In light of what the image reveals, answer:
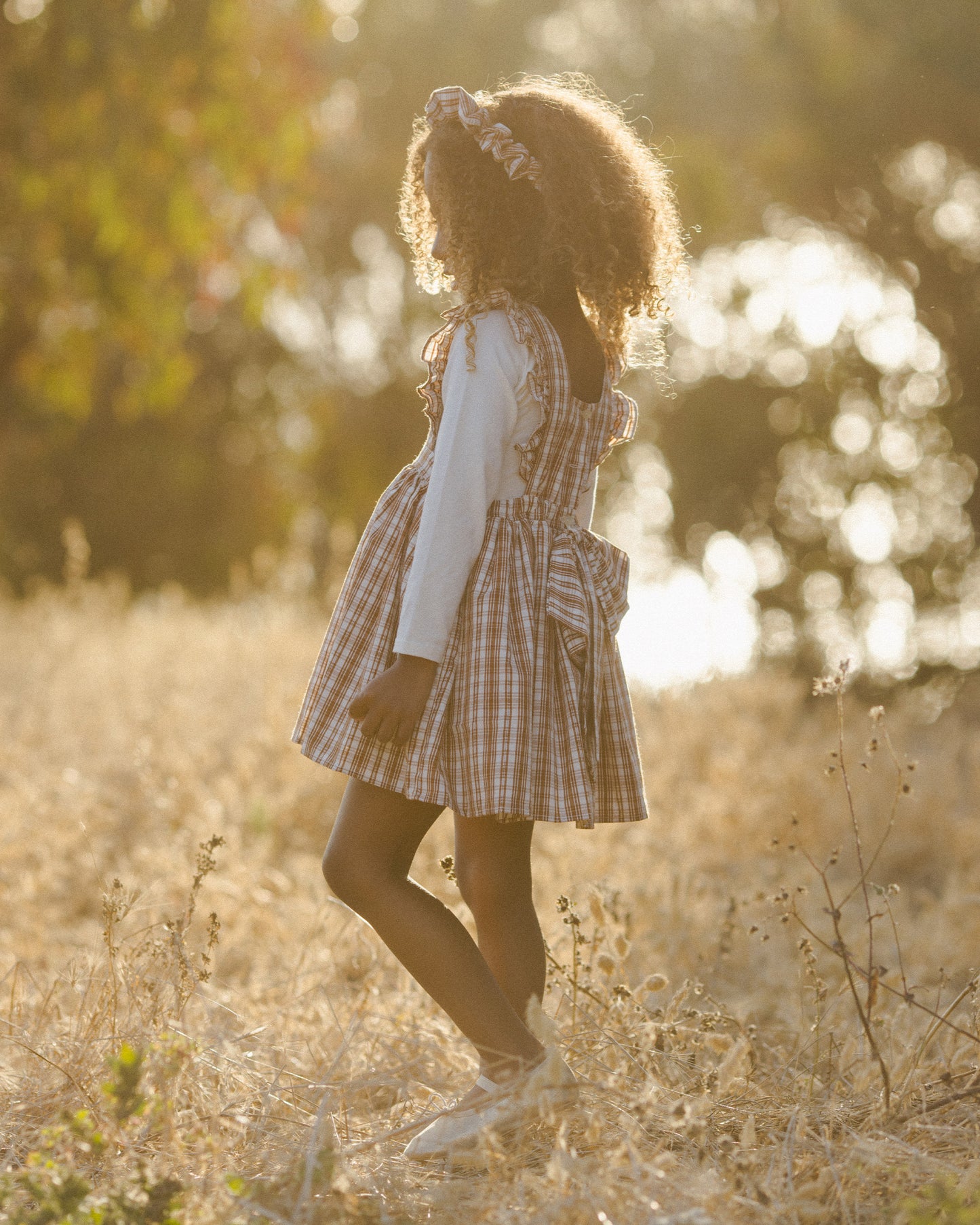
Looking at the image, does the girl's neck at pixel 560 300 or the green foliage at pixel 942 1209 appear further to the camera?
the girl's neck at pixel 560 300

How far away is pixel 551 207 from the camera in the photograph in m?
2.39

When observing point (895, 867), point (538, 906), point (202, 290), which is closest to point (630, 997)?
point (538, 906)

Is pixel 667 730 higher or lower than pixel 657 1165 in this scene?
higher

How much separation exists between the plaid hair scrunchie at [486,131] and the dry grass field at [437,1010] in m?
1.27

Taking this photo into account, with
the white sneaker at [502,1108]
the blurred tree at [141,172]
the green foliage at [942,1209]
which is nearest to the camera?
the green foliage at [942,1209]

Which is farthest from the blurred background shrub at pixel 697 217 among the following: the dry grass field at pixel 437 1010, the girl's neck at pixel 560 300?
the girl's neck at pixel 560 300

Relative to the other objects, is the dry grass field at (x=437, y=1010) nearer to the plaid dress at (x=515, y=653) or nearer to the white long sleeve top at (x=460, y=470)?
the plaid dress at (x=515, y=653)

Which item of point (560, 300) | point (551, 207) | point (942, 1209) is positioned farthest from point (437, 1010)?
point (551, 207)

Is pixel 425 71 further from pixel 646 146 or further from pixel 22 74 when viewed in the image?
pixel 646 146

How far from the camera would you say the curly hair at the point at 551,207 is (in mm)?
2396

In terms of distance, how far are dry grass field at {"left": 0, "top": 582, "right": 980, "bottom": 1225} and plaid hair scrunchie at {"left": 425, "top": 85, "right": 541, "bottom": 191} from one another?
1.27 m

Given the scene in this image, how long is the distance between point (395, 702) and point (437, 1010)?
1.16 m

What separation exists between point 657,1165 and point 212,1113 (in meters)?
0.83

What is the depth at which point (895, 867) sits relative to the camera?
200 inches
